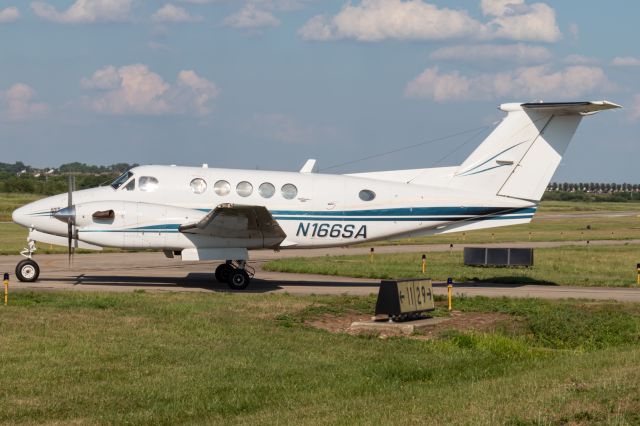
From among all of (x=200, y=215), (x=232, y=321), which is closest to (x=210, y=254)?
(x=200, y=215)

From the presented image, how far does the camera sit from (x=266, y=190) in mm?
28578

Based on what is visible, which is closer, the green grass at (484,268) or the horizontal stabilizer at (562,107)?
the horizontal stabilizer at (562,107)

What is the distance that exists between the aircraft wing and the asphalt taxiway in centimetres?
189

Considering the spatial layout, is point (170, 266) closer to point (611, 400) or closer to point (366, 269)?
point (366, 269)

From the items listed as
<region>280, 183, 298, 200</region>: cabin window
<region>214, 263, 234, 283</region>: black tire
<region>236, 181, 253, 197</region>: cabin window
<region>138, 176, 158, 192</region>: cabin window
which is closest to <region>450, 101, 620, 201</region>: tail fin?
<region>280, 183, 298, 200</region>: cabin window

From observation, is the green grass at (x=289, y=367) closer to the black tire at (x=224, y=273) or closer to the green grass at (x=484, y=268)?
the black tire at (x=224, y=273)

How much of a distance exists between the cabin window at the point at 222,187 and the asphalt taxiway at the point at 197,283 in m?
3.25

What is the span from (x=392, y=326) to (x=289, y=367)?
16.5ft

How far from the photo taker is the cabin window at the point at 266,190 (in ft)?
93.5

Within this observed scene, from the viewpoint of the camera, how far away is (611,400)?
1190 centimetres

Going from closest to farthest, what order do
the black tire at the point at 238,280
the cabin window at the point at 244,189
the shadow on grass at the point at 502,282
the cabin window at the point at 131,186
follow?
the cabin window at the point at 244,189 < the cabin window at the point at 131,186 < the black tire at the point at 238,280 < the shadow on grass at the point at 502,282

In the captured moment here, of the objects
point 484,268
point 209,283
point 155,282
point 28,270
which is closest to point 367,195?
point 209,283

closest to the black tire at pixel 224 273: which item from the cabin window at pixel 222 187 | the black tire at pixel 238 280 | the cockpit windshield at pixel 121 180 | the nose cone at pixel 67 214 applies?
the black tire at pixel 238 280

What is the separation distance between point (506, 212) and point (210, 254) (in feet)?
32.9
